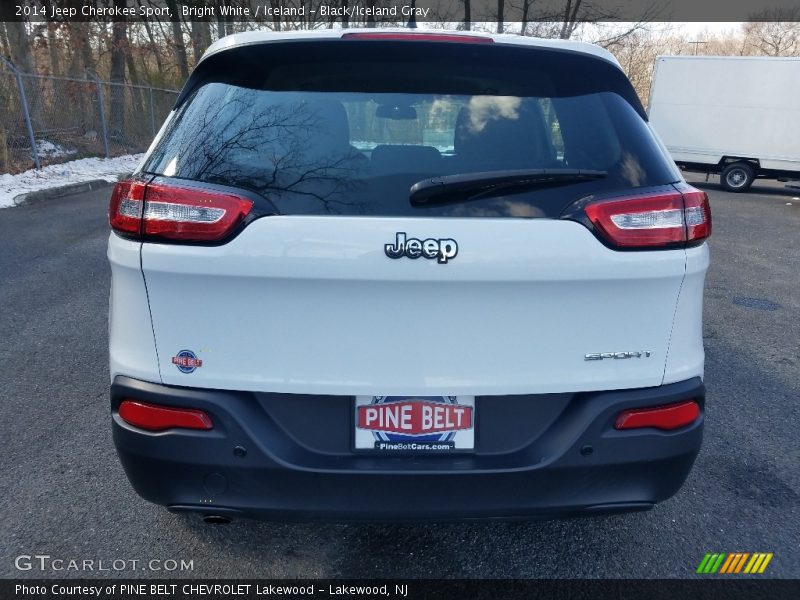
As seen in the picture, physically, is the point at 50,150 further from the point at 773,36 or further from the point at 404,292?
the point at 773,36

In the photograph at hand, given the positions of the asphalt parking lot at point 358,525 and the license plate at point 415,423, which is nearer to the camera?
the license plate at point 415,423

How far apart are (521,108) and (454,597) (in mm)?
1721

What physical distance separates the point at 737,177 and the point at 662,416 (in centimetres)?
1871

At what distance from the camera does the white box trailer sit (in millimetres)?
16438

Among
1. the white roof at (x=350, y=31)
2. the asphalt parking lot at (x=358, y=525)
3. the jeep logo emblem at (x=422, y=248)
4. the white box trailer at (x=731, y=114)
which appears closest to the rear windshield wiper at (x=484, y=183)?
the jeep logo emblem at (x=422, y=248)

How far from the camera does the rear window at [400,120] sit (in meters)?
1.82

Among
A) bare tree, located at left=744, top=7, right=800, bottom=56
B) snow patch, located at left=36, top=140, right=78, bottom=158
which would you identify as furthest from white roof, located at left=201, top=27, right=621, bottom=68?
bare tree, located at left=744, top=7, right=800, bottom=56

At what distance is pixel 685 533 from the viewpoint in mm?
2520

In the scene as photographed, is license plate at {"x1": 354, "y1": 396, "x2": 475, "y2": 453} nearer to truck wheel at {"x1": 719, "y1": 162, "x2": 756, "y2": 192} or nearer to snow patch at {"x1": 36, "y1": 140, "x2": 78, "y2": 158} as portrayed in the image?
snow patch at {"x1": 36, "y1": 140, "x2": 78, "y2": 158}

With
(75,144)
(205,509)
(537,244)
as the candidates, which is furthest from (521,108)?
(75,144)

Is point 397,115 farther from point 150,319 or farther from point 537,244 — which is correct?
point 150,319

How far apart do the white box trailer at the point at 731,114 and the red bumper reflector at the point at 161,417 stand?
60.7 ft

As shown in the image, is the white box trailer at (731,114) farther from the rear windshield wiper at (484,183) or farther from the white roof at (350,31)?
the rear windshield wiper at (484,183)

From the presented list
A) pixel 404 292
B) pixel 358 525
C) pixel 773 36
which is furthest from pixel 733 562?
pixel 773 36
